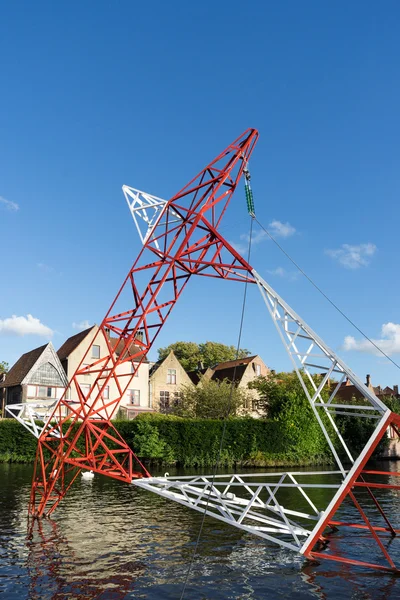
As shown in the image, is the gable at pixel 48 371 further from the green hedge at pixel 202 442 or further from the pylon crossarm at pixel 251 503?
the pylon crossarm at pixel 251 503

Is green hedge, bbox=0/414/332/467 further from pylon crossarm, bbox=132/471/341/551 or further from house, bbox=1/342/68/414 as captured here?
pylon crossarm, bbox=132/471/341/551

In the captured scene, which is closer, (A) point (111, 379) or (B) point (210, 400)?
(B) point (210, 400)

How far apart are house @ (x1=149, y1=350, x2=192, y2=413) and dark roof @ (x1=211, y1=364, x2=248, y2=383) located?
17.7 ft

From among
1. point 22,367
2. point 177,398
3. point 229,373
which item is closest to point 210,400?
point 177,398

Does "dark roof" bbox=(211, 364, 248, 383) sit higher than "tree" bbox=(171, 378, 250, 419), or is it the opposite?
"dark roof" bbox=(211, 364, 248, 383)

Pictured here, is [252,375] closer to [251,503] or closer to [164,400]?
[164,400]

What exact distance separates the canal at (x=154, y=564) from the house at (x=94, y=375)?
1402 inches

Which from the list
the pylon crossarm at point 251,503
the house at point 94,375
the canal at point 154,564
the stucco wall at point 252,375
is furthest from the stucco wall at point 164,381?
the canal at point 154,564

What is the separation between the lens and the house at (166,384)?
60750 millimetres

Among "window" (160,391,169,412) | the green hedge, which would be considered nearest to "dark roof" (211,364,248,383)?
"window" (160,391,169,412)

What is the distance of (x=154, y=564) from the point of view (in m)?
12.8

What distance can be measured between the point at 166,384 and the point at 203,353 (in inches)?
1174

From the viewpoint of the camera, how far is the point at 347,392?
8012cm

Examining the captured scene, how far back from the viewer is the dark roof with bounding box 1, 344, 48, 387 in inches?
2125
